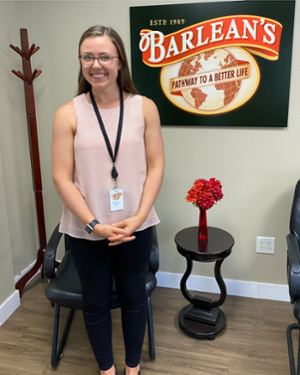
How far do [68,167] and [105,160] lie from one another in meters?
0.16

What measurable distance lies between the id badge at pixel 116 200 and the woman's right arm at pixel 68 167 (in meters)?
0.08

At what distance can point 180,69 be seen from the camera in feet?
7.09

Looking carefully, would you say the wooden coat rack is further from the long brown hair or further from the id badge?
the id badge

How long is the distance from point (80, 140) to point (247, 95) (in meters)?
1.18

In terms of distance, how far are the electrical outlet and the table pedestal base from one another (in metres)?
0.50

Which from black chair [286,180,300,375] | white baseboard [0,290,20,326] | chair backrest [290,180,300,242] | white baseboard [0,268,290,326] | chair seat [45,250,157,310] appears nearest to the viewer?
black chair [286,180,300,375]

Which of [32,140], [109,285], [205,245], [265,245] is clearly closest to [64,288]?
[109,285]

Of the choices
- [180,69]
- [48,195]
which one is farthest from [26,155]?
[180,69]

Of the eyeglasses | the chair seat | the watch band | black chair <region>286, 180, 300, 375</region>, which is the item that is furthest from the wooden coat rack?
black chair <region>286, 180, 300, 375</region>

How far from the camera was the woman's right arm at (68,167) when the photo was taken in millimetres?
1379

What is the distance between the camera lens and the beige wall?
2191 mm

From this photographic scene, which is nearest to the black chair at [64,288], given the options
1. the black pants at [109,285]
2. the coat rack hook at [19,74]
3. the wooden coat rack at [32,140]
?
the black pants at [109,285]

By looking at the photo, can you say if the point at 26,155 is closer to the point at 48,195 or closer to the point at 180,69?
the point at 48,195

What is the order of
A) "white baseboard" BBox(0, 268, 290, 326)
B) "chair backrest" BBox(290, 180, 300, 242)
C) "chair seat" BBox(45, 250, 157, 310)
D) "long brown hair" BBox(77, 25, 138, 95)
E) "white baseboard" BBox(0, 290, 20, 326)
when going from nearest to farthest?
"long brown hair" BBox(77, 25, 138, 95) < "chair seat" BBox(45, 250, 157, 310) < "chair backrest" BBox(290, 180, 300, 242) < "white baseboard" BBox(0, 290, 20, 326) < "white baseboard" BBox(0, 268, 290, 326)
